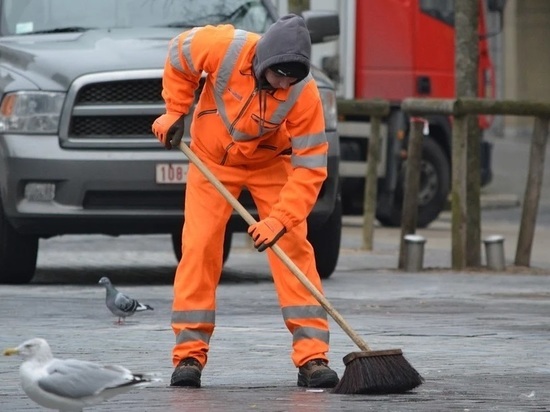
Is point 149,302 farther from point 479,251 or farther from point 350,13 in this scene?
point 350,13

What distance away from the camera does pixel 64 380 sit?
18.1 ft

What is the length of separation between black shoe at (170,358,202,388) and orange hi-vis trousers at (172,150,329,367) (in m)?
0.08

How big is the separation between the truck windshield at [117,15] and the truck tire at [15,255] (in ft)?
4.34

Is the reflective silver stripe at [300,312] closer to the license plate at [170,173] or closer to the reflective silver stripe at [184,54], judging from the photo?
the reflective silver stripe at [184,54]

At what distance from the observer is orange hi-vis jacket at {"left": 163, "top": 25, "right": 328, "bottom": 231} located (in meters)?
7.03

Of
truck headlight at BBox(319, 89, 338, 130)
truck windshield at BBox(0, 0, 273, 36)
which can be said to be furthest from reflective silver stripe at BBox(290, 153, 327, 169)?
truck windshield at BBox(0, 0, 273, 36)

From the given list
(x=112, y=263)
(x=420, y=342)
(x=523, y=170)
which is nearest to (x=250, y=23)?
(x=112, y=263)

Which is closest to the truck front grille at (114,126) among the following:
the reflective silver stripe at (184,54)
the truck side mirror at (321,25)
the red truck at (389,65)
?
the truck side mirror at (321,25)

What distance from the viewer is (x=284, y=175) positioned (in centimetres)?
737

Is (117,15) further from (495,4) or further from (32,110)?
(495,4)

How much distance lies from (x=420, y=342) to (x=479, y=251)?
448 centimetres

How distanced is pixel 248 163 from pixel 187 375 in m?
0.90

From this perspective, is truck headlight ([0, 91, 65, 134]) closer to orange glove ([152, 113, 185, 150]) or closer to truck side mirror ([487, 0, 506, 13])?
orange glove ([152, 113, 185, 150])

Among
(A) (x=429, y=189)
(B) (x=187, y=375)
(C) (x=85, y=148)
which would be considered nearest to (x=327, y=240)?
(C) (x=85, y=148)
